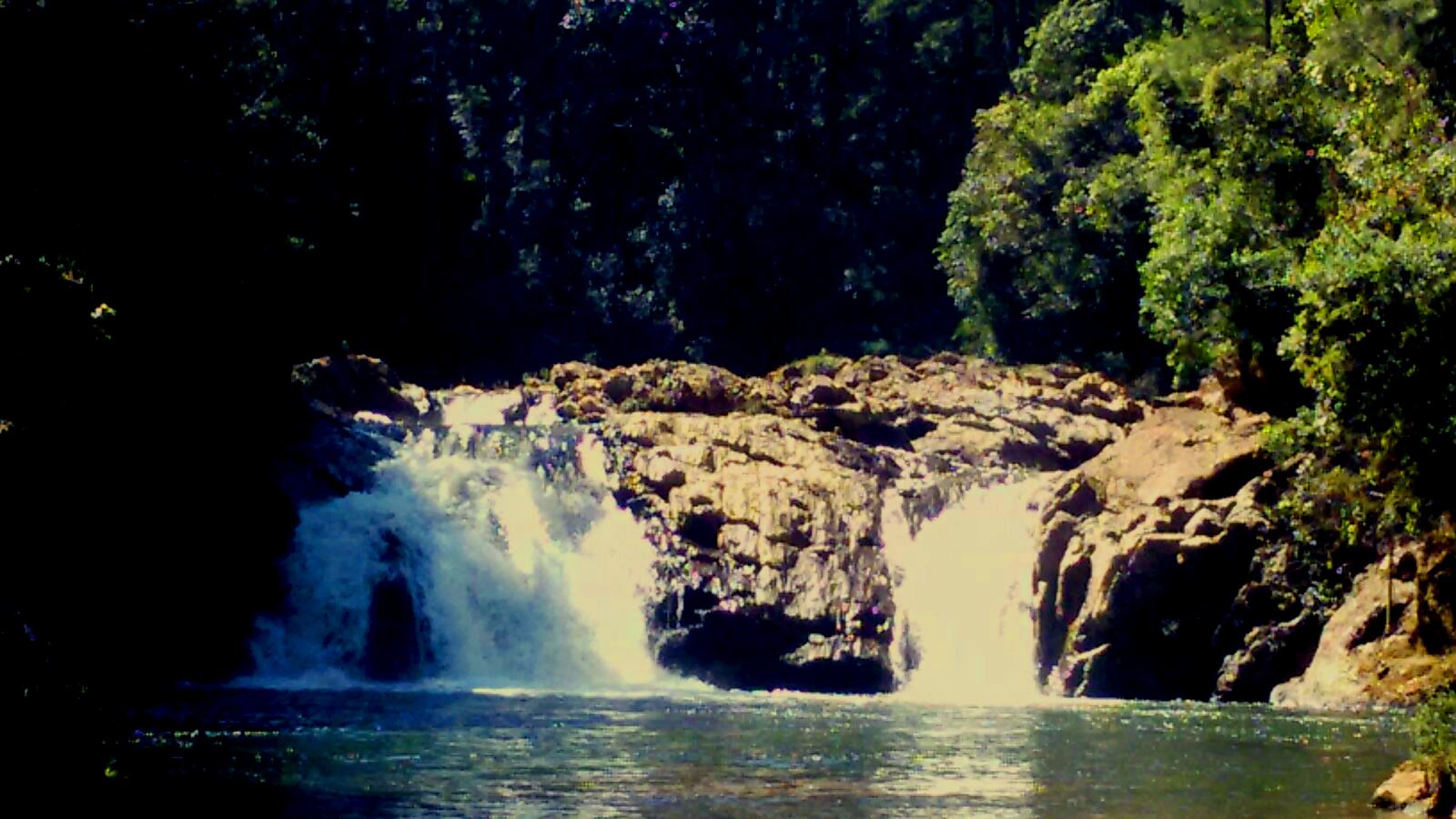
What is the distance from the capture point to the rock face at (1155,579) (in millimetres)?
36906

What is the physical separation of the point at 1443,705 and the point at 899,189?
54.7 meters

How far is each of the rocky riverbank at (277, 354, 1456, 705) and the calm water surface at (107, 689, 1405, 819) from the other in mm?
2693

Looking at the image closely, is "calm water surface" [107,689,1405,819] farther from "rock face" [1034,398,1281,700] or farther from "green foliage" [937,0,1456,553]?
"green foliage" [937,0,1456,553]

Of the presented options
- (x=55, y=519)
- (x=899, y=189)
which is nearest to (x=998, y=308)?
(x=899, y=189)

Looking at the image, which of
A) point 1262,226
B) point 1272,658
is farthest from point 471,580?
point 1262,226

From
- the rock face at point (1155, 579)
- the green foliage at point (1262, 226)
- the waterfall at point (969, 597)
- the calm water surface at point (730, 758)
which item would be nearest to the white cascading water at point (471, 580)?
the calm water surface at point (730, 758)

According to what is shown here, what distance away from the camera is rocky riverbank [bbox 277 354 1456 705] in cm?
3659

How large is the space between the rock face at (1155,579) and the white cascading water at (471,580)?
8.27 m

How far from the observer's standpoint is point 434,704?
32.9 meters

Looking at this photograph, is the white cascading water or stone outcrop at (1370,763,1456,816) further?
the white cascading water

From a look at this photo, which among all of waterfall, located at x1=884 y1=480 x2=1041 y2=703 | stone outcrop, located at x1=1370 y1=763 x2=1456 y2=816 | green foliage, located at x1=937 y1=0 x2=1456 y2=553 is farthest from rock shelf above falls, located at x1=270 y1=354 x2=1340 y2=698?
stone outcrop, located at x1=1370 y1=763 x2=1456 y2=816

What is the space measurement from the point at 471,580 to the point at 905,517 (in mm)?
9253

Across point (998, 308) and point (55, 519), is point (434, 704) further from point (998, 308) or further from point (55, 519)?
point (998, 308)

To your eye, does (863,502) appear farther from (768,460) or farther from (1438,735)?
(1438,735)
